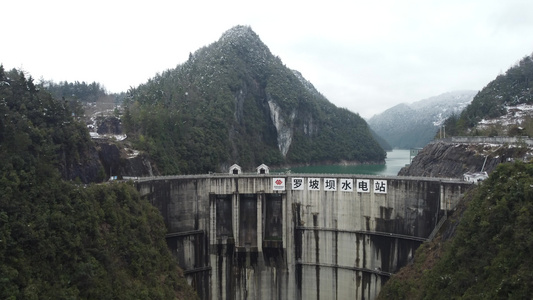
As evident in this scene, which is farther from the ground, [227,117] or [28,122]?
[227,117]

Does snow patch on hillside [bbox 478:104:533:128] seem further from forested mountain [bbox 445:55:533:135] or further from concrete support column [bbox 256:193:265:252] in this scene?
concrete support column [bbox 256:193:265:252]

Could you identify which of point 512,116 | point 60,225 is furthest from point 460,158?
point 512,116

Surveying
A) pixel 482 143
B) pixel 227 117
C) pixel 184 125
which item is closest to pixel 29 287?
pixel 482 143

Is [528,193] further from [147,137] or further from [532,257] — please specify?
[147,137]

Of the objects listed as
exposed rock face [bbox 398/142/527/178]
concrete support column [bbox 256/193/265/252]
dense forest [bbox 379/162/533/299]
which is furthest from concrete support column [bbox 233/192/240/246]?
exposed rock face [bbox 398/142/527/178]

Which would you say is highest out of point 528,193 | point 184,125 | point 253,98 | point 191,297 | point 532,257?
point 253,98

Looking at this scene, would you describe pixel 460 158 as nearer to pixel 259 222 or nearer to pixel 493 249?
pixel 493 249
